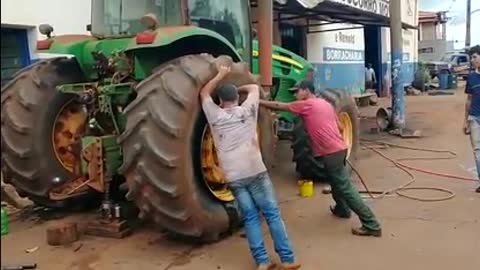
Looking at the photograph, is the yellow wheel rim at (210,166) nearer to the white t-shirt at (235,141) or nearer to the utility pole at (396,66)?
the white t-shirt at (235,141)

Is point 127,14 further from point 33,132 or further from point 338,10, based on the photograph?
point 338,10

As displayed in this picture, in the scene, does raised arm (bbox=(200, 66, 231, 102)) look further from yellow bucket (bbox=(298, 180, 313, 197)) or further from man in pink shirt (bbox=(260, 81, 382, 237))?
yellow bucket (bbox=(298, 180, 313, 197))

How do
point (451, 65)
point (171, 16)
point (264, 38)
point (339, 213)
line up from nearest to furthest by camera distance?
point (171, 16)
point (339, 213)
point (264, 38)
point (451, 65)

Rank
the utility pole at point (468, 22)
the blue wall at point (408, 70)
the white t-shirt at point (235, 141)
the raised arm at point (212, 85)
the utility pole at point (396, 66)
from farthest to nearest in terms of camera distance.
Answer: the utility pole at point (468, 22)
the blue wall at point (408, 70)
the utility pole at point (396, 66)
the raised arm at point (212, 85)
the white t-shirt at point (235, 141)

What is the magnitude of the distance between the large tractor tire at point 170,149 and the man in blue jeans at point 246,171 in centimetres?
29

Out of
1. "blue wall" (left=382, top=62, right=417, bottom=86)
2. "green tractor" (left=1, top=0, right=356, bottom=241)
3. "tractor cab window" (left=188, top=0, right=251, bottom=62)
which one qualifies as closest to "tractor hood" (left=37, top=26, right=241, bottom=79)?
"green tractor" (left=1, top=0, right=356, bottom=241)

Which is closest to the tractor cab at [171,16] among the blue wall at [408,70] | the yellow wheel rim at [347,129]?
the yellow wheel rim at [347,129]

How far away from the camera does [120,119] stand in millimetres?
5961

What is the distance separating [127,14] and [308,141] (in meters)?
2.78

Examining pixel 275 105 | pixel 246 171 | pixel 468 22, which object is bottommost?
pixel 246 171

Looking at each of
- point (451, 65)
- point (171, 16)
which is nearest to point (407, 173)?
point (171, 16)

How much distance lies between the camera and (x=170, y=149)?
5047 mm

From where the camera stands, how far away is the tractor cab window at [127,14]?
6.14m

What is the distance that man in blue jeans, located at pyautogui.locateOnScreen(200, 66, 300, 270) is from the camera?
4910mm
